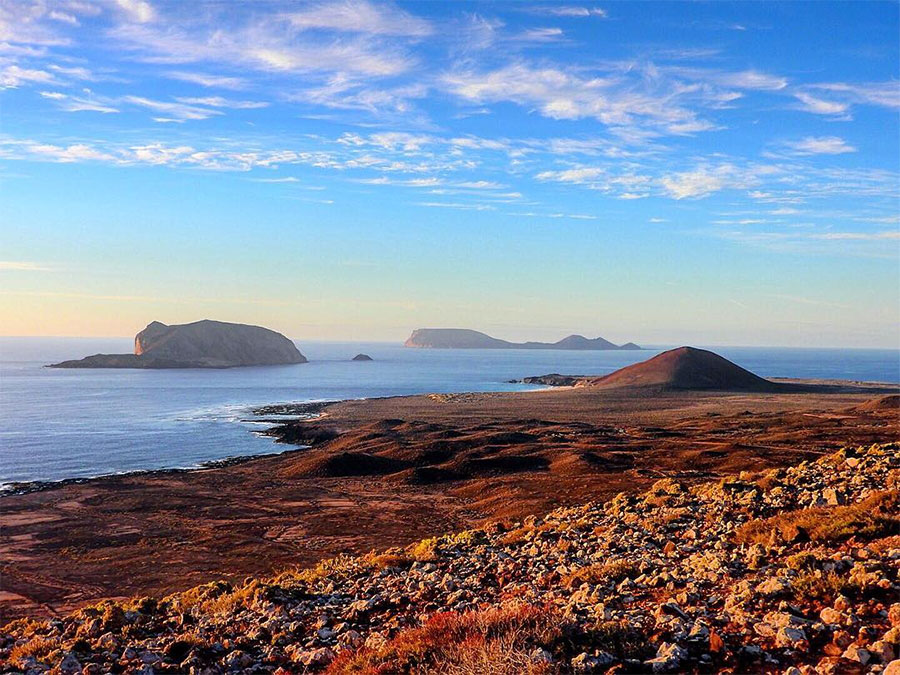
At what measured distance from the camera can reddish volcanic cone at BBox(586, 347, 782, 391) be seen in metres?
141

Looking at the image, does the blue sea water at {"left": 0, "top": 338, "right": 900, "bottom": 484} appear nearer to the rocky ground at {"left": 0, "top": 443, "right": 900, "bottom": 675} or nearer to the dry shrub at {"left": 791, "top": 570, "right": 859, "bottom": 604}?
the rocky ground at {"left": 0, "top": 443, "right": 900, "bottom": 675}

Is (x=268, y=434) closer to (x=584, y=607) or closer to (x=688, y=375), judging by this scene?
(x=584, y=607)

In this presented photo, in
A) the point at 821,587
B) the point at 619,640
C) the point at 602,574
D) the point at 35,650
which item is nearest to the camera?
the point at 619,640

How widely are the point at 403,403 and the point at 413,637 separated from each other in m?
113

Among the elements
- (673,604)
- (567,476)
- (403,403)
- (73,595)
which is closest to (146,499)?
(73,595)

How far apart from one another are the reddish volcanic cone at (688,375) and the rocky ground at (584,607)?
4990 inches

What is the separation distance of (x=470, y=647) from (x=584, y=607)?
10.7 feet

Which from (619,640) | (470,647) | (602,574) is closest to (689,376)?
(602,574)

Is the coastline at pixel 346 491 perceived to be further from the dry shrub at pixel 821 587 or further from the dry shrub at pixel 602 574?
the dry shrub at pixel 821 587

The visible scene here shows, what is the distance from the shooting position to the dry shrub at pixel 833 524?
13.3 metres

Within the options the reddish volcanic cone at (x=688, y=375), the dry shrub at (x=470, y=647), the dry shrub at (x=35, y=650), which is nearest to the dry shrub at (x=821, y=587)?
the dry shrub at (x=470, y=647)

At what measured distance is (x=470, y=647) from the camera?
27.8 feet

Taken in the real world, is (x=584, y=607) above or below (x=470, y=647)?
below

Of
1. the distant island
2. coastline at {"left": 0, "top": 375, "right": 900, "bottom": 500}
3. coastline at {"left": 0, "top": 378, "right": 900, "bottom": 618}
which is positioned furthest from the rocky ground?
the distant island
